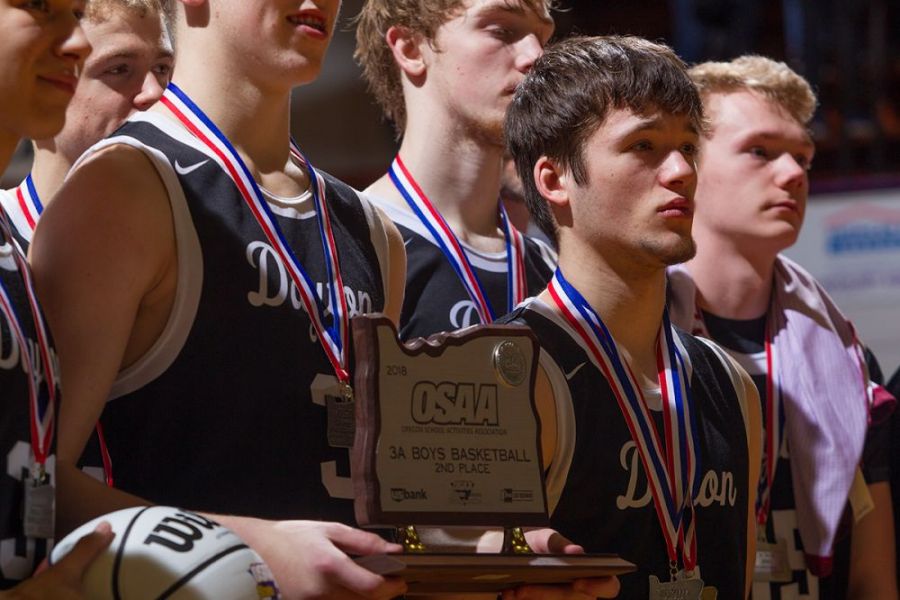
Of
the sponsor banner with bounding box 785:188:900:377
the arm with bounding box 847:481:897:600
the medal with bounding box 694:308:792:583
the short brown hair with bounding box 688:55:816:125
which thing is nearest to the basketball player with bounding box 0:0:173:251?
the medal with bounding box 694:308:792:583

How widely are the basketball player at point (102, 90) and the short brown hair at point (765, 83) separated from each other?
5.03 feet

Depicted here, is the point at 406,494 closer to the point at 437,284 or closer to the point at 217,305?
the point at 217,305

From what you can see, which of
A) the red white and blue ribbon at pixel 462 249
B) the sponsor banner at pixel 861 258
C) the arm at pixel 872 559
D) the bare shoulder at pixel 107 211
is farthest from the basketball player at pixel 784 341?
the sponsor banner at pixel 861 258

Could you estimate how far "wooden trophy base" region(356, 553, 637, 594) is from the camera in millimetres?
1907

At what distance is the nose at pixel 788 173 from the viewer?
3.71 metres

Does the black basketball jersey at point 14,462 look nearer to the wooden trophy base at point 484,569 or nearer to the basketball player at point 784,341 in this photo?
the wooden trophy base at point 484,569

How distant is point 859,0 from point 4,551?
23.8 feet

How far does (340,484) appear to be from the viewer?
228 centimetres

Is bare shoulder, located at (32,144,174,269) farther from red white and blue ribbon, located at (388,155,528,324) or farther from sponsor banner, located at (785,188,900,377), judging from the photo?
sponsor banner, located at (785,188,900,377)

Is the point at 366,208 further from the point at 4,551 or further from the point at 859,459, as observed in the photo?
the point at 859,459

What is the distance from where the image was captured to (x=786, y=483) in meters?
3.46

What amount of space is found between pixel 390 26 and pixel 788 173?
1086 mm

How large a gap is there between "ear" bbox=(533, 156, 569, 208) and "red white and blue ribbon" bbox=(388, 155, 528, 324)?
35 cm

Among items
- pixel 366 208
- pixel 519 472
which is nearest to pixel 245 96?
pixel 366 208
